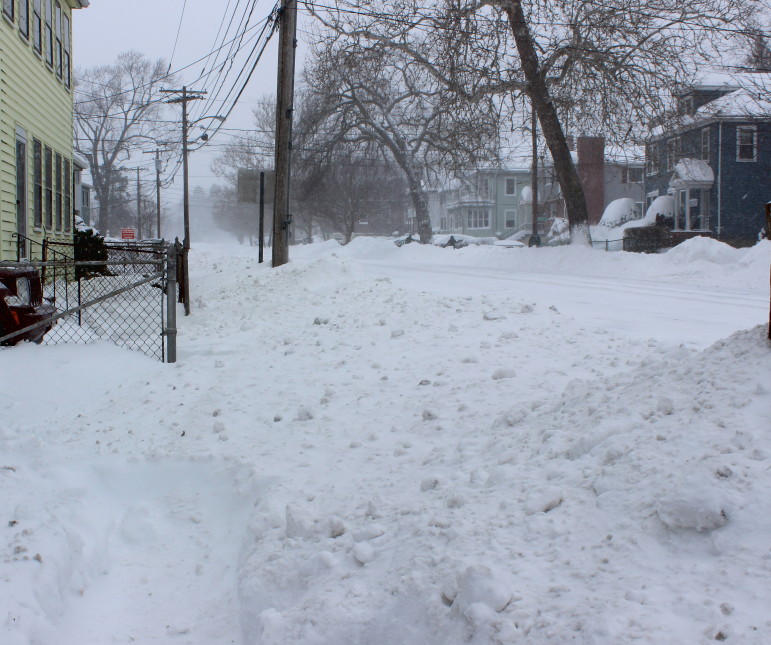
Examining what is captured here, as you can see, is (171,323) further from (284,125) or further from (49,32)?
(49,32)

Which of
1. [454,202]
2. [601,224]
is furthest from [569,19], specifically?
[454,202]

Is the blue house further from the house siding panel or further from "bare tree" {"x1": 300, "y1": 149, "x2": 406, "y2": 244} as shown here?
the house siding panel

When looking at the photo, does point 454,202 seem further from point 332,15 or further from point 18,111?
point 18,111

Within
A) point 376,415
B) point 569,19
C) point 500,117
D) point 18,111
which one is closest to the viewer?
point 376,415

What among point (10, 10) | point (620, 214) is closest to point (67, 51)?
point (10, 10)

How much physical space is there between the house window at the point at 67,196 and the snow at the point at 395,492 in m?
13.5

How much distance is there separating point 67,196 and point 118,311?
8.74 metres

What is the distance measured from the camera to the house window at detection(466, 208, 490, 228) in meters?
71.6

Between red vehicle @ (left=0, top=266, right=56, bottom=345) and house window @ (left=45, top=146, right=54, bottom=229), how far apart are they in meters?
9.94

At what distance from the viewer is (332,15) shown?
22.4m

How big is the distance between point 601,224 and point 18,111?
39.6 m

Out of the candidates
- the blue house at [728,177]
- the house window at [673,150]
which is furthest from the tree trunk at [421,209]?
the house window at [673,150]

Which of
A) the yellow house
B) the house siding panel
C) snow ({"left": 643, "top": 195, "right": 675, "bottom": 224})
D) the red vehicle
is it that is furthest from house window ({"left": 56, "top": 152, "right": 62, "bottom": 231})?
snow ({"left": 643, "top": 195, "right": 675, "bottom": 224})

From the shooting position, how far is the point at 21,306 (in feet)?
25.0
